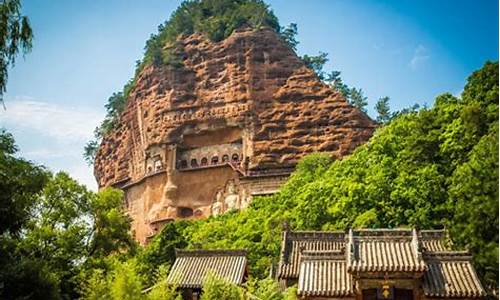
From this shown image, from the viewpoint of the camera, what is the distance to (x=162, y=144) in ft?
161

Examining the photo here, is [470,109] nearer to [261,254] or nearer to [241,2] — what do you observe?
[261,254]

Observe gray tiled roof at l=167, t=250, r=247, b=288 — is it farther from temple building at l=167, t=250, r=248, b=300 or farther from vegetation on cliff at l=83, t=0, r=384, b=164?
vegetation on cliff at l=83, t=0, r=384, b=164

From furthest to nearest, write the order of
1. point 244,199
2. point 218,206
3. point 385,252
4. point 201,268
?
point 218,206
point 244,199
point 201,268
point 385,252

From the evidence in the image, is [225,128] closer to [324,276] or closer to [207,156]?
[207,156]

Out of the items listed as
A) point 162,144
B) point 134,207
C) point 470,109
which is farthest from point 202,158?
point 470,109

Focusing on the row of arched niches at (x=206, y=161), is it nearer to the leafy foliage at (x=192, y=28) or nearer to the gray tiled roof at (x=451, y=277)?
the leafy foliage at (x=192, y=28)

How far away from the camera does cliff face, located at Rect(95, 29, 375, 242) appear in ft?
151

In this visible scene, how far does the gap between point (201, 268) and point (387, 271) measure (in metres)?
8.04

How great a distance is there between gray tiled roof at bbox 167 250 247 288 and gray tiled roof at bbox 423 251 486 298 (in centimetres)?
704

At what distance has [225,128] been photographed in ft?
161

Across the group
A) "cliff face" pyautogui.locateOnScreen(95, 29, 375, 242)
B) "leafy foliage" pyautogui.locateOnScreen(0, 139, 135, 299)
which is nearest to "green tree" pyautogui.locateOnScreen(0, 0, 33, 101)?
"leafy foliage" pyautogui.locateOnScreen(0, 139, 135, 299)

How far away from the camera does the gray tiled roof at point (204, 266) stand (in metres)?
19.2

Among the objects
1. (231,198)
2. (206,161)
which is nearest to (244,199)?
(231,198)

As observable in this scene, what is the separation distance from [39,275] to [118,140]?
141 feet
